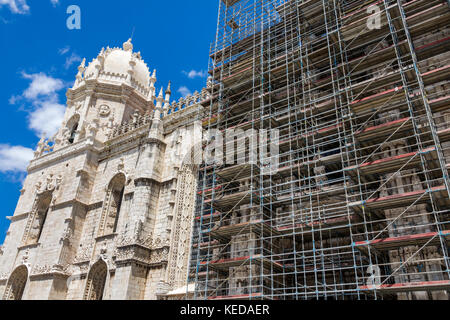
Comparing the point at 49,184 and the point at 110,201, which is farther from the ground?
the point at 49,184

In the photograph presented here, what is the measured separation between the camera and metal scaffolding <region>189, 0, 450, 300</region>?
14.3 metres

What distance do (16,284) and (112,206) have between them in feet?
32.5

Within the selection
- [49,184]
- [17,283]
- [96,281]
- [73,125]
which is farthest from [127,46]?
[96,281]

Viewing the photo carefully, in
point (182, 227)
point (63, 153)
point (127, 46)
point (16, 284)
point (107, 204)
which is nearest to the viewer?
point (182, 227)

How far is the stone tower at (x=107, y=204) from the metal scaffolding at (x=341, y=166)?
11.4 feet

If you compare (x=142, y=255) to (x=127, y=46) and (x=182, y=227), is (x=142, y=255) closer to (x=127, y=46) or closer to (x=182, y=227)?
(x=182, y=227)

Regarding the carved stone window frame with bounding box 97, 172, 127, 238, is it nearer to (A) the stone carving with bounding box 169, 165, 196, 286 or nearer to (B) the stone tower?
(B) the stone tower

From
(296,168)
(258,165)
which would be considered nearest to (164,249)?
(258,165)

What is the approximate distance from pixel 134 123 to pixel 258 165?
51.5 feet

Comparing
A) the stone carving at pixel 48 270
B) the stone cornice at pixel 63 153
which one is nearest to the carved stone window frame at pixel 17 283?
the stone carving at pixel 48 270

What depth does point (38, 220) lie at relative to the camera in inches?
1305

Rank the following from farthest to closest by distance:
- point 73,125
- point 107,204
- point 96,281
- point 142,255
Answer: point 73,125 → point 107,204 → point 96,281 → point 142,255

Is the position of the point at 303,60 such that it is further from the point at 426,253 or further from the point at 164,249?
the point at 164,249

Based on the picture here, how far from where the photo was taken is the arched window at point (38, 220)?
107 ft
